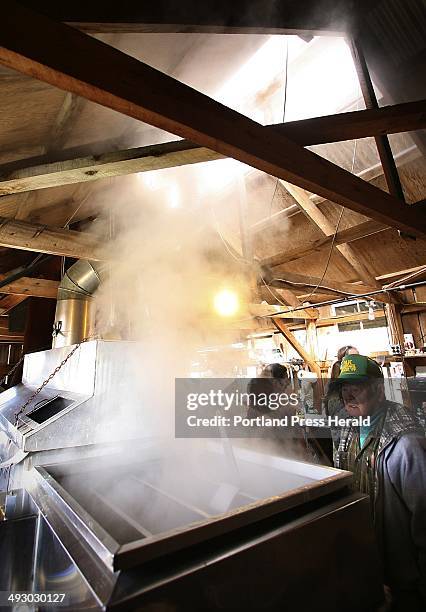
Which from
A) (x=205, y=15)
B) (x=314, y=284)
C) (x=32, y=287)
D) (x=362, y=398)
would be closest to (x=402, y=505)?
(x=362, y=398)

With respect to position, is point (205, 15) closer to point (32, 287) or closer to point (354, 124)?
point (354, 124)

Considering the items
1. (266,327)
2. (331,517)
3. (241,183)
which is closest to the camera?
(331,517)

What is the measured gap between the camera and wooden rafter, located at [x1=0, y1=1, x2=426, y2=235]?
1.03 meters

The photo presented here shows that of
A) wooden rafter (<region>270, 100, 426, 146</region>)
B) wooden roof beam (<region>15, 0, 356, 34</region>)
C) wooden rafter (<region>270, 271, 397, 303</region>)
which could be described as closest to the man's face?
wooden rafter (<region>270, 100, 426, 146</region>)

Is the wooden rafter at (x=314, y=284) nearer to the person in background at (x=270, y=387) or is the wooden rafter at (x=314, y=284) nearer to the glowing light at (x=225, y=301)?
the glowing light at (x=225, y=301)

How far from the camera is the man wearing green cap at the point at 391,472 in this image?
68.3 inches

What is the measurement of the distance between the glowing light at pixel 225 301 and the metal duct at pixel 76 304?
1.92 m

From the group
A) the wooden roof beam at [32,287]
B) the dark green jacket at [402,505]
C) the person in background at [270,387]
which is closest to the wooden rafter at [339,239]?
the person in background at [270,387]

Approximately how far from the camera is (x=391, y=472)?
6.34 ft

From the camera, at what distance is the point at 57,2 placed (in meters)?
1.44


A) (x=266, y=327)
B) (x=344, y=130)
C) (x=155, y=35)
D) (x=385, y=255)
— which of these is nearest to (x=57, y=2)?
(x=155, y=35)

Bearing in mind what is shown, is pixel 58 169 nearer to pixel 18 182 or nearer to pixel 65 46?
pixel 18 182

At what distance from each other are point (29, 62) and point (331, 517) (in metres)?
2.21

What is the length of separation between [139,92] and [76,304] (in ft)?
10.9
